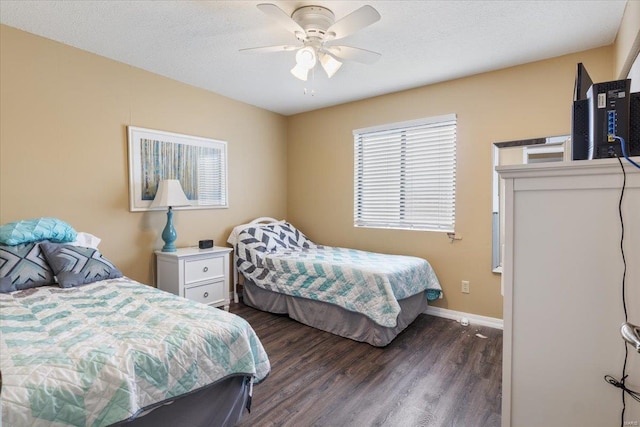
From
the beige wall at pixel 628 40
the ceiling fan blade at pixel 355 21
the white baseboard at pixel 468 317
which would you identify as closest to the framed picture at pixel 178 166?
the ceiling fan blade at pixel 355 21

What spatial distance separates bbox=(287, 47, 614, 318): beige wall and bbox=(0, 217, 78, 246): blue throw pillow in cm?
281

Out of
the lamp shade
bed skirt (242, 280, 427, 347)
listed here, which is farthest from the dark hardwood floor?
the lamp shade

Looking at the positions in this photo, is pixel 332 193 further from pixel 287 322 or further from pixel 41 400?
pixel 41 400

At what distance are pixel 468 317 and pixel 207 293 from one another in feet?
8.76

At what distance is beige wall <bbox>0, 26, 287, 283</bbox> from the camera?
2.44 meters

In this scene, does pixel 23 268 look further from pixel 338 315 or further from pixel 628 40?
pixel 628 40

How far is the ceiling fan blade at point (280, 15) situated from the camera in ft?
5.84

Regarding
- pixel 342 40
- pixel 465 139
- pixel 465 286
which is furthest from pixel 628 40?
pixel 465 286

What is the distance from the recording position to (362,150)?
4.08m

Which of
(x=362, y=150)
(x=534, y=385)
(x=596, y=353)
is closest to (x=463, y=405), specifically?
(x=534, y=385)

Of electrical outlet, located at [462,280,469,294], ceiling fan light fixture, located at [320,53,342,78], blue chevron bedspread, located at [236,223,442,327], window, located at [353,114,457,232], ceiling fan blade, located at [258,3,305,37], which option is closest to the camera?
ceiling fan blade, located at [258,3,305,37]

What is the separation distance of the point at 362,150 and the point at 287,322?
2.23 metres

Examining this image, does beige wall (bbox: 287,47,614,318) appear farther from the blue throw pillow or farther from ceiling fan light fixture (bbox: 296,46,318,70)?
the blue throw pillow

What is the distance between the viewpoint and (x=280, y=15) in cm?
190
